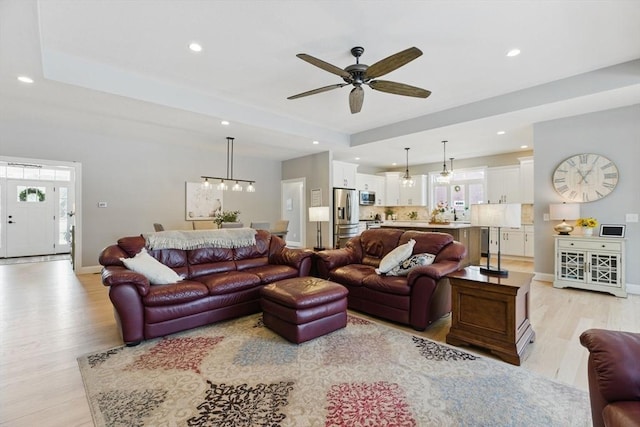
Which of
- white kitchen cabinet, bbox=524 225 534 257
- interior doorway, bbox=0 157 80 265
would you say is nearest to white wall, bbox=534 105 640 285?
white kitchen cabinet, bbox=524 225 534 257

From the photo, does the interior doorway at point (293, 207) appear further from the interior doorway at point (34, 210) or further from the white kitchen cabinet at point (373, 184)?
the interior doorway at point (34, 210)

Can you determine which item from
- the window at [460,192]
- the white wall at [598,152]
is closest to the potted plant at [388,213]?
the window at [460,192]

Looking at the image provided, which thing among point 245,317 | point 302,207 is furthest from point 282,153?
point 245,317

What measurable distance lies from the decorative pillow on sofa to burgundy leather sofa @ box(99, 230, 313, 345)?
1184 mm

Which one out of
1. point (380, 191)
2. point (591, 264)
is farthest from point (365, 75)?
point (380, 191)

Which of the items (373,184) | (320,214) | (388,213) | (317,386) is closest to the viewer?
(317,386)

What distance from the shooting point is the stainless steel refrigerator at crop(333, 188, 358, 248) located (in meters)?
7.16

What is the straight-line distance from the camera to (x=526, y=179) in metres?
A: 6.91

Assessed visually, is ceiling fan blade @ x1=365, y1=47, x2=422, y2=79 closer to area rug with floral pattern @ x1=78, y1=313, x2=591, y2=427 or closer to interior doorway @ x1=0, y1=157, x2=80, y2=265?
area rug with floral pattern @ x1=78, y1=313, x2=591, y2=427

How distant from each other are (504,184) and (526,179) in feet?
1.85

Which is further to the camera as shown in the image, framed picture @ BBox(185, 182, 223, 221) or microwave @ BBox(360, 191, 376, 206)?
microwave @ BBox(360, 191, 376, 206)

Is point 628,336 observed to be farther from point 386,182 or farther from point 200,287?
point 386,182

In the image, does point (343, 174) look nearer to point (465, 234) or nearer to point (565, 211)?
point (465, 234)

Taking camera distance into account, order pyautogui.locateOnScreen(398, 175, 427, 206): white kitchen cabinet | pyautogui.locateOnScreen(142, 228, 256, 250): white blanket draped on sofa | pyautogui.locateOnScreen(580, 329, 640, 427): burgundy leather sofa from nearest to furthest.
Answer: pyautogui.locateOnScreen(580, 329, 640, 427): burgundy leather sofa < pyautogui.locateOnScreen(142, 228, 256, 250): white blanket draped on sofa < pyautogui.locateOnScreen(398, 175, 427, 206): white kitchen cabinet
